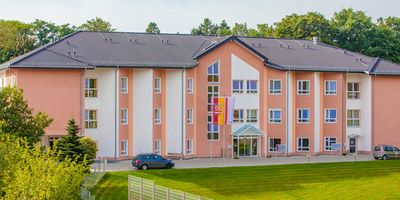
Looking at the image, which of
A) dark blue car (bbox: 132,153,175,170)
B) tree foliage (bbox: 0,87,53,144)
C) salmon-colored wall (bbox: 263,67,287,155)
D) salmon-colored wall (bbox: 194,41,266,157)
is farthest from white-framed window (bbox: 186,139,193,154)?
tree foliage (bbox: 0,87,53,144)

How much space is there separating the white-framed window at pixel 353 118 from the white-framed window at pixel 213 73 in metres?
12.3

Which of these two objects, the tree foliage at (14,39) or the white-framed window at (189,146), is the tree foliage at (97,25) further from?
the white-framed window at (189,146)

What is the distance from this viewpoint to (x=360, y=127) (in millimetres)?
65562

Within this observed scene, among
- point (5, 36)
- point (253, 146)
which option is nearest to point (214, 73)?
point (253, 146)

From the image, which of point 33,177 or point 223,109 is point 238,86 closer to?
point 223,109

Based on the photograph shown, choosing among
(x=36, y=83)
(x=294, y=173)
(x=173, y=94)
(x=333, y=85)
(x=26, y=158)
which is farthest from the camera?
(x=333, y=85)

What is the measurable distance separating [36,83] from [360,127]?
28006mm

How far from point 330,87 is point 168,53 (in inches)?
565

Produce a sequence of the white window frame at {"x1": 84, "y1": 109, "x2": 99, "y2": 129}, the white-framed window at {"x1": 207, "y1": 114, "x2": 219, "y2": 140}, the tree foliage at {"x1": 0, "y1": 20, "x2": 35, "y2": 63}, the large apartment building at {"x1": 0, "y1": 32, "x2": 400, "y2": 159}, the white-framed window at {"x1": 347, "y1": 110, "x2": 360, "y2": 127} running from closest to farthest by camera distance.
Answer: the large apartment building at {"x1": 0, "y1": 32, "x2": 400, "y2": 159} → the white window frame at {"x1": 84, "y1": 109, "x2": 99, "y2": 129} → the white-framed window at {"x1": 207, "y1": 114, "x2": 219, "y2": 140} → the white-framed window at {"x1": 347, "y1": 110, "x2": 360, "y2": 127} → the tree foliage at {"x1": 0, "y1": 20, "x2": 35, "y2": 63}

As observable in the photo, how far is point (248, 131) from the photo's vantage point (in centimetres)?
6222

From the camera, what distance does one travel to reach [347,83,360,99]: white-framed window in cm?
6550

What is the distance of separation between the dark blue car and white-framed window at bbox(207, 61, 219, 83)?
11.0 meters

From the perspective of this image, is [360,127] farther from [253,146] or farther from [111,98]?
[111,98]

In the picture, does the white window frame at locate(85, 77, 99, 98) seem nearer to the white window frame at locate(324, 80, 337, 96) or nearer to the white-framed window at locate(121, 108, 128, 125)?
the white-framed window at locate(121, 108, 128, 125)
